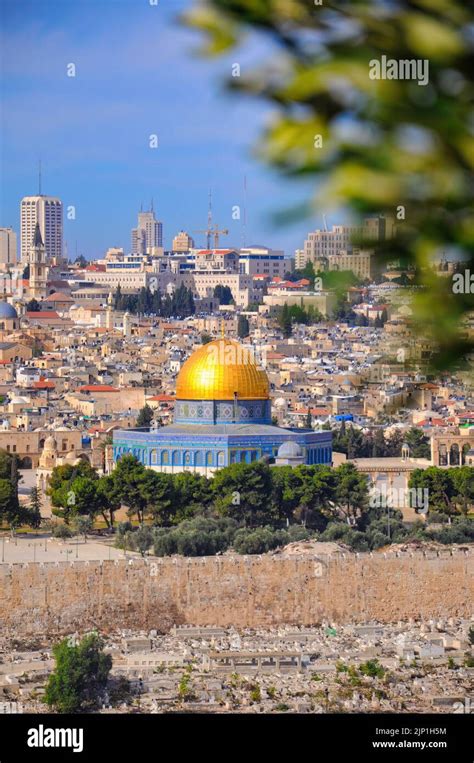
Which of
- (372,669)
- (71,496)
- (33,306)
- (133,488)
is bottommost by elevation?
(372,669)

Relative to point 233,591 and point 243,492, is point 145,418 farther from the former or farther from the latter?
point 233,591

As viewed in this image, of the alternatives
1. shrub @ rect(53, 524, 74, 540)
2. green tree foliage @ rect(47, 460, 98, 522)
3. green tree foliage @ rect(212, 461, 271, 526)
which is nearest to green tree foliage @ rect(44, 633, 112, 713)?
shrub @ rect(53, 524, 74, 540)

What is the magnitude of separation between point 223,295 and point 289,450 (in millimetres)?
59585

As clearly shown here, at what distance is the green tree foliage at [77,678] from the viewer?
1383 centimetres

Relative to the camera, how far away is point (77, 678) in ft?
46.3

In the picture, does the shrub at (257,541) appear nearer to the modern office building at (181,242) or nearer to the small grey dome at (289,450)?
the small grey dome at (289,450)

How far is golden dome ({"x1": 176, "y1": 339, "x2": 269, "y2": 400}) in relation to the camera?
2695 centimetres

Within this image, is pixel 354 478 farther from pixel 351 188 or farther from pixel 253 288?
pixel 253 288

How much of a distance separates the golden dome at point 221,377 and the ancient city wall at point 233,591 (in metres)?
8.73

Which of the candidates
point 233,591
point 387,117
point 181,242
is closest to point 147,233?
point 181,242

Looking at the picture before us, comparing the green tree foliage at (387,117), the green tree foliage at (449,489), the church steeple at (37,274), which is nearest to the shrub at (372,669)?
the green tree foliage at (449,489)

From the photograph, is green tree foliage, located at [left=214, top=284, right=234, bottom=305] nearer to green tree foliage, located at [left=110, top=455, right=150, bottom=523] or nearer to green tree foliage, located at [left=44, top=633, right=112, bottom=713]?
green tree foliage, located at [left=110, top=455, right=150, bottom=523]

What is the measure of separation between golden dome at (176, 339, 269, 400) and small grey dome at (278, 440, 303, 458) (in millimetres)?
1200
